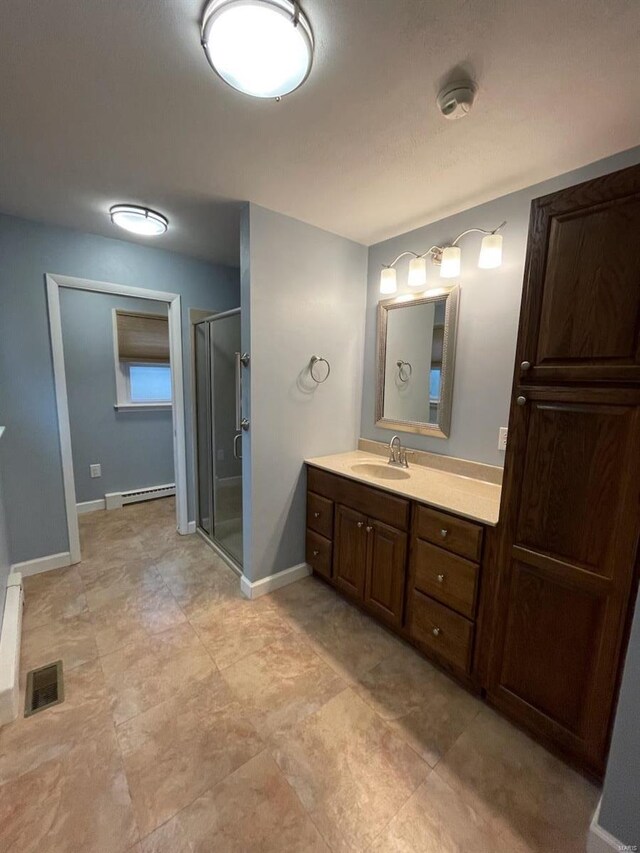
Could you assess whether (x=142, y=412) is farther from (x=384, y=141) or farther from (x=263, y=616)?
(x=384, y=141)

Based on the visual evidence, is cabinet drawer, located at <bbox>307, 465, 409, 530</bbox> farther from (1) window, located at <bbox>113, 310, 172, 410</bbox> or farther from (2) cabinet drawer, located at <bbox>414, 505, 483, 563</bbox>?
(1) window, located at <bbox>113, 310, 172, 410</bbox>

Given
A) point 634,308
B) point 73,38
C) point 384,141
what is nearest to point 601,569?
point 634,308

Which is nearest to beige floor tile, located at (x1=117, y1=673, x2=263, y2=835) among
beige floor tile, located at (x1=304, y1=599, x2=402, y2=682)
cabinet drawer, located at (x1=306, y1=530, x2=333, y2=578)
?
beige floor tile, located at (x1=304, y1=599, x2=402, y2=682)

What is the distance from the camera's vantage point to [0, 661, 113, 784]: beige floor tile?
1.28m

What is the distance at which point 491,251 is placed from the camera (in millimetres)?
1762

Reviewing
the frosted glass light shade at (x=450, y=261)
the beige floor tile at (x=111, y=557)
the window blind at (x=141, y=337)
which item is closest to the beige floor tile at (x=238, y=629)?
the beige floor tile at (x=111, y=557)

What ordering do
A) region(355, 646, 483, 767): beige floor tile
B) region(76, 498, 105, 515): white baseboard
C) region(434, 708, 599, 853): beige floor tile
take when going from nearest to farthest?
region(434, 708, 599, 853): beige floor tile, region(355, 646, 483, 767): beige floor tile, region(76, 498, 105, 515): white baseboard

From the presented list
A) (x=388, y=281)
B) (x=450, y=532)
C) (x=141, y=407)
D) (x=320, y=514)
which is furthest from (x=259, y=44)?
(x=141, y=407)

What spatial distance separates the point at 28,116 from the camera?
1.30 metres

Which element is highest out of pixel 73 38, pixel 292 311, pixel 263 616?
pixel 73 38

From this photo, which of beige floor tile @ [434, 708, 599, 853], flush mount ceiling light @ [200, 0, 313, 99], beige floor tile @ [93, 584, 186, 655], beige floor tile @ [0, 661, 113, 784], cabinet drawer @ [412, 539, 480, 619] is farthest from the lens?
beige floor tile @ [93, 584, 186, 655]

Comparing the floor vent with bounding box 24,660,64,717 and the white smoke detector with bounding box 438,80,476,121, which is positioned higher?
the white smoke detector with bounding box 438,80,476,121

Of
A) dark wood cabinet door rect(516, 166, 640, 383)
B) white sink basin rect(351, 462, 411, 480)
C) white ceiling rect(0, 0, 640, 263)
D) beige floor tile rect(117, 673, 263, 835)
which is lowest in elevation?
beige floor tile rect(117, 673, 263, 835)

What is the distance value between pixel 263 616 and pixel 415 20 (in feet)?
8.52
